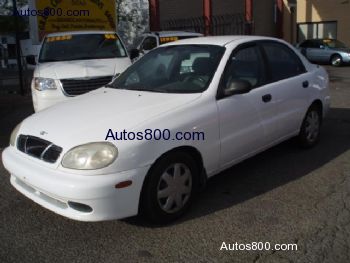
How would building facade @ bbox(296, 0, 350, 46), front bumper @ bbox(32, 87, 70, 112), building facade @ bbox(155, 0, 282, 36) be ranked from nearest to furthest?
front bumper @ bbox(32, 87, 70, 112) → building facade @ bbox(155, 0, 282, 36) → building facade @ bbox(296, 0, 350, 46)

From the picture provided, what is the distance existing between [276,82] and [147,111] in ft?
6.21

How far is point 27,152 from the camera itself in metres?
3.87

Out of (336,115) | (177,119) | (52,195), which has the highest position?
(177,119)

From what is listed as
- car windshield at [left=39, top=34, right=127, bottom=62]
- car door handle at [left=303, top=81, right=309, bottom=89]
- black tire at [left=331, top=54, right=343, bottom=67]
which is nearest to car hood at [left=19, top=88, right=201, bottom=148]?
car door handle at [left=303, top=81, right=309, bottom=89]

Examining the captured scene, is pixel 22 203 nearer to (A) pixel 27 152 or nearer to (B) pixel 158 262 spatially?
(A) pixel 27 152

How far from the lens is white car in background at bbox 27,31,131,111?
724cm

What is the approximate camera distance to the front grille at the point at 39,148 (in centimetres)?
359

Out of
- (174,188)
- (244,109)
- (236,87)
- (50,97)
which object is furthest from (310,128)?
(50,97)

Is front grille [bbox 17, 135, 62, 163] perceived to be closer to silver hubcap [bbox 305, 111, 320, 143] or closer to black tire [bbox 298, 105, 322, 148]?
black tire [bbox 298, 105, 322, 148]

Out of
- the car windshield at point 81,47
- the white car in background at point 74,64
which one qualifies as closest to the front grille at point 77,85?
the white car in background at point 74,64

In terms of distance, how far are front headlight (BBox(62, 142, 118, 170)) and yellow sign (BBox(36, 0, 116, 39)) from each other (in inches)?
415

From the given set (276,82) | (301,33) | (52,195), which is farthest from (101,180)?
(301,33)

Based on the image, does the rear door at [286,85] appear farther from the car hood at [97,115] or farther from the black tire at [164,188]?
the black tire at [164,188]

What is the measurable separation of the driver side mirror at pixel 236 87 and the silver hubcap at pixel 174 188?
899mm
